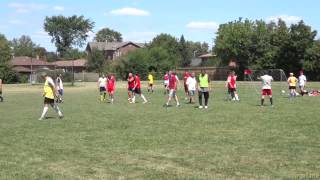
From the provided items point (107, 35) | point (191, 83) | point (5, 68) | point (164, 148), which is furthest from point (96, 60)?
point (164, 148)

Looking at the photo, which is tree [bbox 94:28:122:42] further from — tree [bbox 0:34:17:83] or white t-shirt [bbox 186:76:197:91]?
white t-shirt [bbox 186:76:197:91]

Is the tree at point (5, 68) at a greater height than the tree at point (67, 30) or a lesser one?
lesser

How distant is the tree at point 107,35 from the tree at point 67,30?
32.2 meters

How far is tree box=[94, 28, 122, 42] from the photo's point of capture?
595ft

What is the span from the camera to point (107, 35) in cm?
18275

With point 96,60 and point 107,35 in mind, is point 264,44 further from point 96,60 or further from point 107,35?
point 107,35

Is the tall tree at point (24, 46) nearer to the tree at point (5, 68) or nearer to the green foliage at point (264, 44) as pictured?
the tree at point (5, 68)

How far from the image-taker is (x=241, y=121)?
698 inches

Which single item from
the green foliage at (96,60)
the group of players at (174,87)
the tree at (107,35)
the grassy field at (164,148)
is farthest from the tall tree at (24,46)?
the grassy field at (164,148)

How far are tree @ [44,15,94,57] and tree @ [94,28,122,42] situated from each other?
32156 mm

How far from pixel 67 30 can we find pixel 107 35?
40.2m

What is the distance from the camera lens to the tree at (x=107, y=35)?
595 ft

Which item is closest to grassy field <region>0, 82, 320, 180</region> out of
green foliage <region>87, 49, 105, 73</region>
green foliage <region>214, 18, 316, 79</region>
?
green foliage <region>214, 18, 316, 79</region>

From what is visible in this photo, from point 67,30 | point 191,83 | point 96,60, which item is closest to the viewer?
point 191,83
